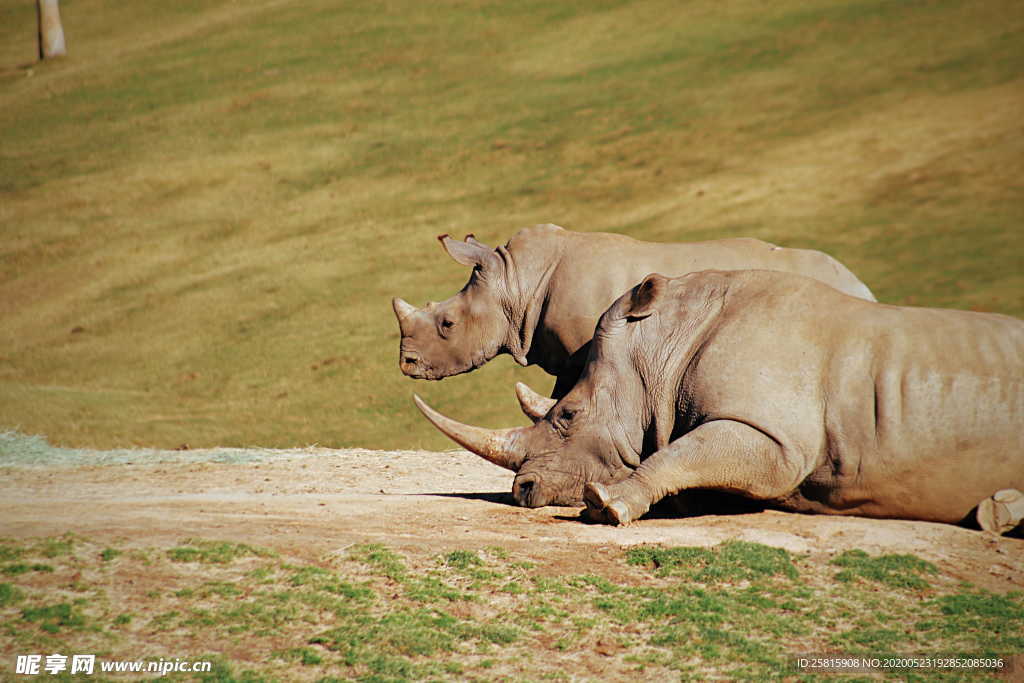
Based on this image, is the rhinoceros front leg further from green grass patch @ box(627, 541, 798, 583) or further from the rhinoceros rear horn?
the rhinoceros rear horn

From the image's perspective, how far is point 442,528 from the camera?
7.30 meters

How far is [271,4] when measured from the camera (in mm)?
33250

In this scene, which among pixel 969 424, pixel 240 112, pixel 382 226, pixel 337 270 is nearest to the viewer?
pixel 969 424

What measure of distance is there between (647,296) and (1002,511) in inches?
96.4

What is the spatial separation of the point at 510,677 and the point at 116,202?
20.8m

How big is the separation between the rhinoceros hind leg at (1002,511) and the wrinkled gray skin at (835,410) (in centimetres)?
6

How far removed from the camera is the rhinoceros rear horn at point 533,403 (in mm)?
8406

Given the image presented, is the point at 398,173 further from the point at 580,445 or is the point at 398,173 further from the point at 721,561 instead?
the point at 721,561

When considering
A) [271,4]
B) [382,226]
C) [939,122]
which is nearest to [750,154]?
[939,122]

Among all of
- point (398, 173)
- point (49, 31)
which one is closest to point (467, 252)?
point (398, 173)

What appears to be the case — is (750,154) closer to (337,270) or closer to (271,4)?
(337,270)

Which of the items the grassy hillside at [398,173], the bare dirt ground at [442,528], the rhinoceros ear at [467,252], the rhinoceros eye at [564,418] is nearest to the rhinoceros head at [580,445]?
the rhinoceros eye at [564,418]

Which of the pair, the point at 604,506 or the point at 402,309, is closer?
the point at 604,506

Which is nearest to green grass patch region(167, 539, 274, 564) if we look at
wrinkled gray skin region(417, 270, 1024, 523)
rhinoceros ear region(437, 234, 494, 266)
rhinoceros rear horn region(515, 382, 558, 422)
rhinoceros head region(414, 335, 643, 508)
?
rhinoceros head region(414, 335, 643, 508)
